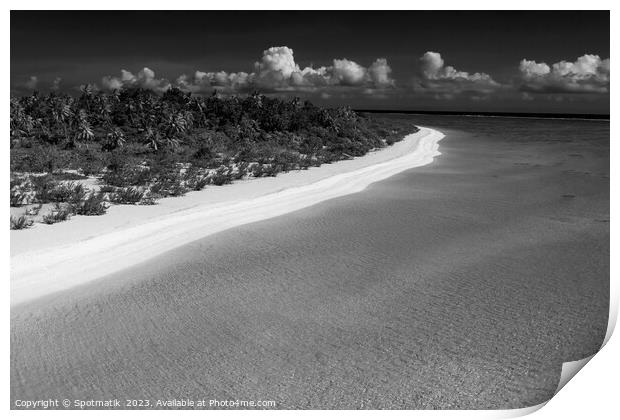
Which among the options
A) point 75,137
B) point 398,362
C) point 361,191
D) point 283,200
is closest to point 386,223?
point 283,200

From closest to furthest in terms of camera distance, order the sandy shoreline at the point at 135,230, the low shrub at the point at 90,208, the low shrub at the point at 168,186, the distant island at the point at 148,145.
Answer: the sandy shoreline at the point at 135,230 < the low shrub at the point at 90,208 < the distant island at the point at 148,145 < the low shrub at the point at 168,186

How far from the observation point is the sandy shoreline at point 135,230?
6.75 m

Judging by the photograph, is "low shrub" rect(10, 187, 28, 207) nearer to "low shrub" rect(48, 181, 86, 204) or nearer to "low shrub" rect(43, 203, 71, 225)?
"low shrub" rect(48, 181, 86, 204)

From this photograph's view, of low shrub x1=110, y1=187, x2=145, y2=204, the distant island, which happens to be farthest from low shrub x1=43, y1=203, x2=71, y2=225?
low shrub x1=110, y1=187, x2=145, y2=204

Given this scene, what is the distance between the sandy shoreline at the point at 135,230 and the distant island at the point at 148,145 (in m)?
0.65

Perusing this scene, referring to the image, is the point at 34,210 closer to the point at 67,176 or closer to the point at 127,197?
the point at 127,197

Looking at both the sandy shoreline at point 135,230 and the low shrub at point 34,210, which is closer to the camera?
the sandy shoreline at point 135,230

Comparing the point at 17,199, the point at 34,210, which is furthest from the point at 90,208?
the point at 17,199

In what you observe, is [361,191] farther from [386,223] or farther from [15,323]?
[15,323]

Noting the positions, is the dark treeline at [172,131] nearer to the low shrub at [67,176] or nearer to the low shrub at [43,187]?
the low shrub at [67,176]

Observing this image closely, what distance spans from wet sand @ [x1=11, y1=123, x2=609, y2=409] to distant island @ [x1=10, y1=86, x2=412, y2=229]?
3175mm

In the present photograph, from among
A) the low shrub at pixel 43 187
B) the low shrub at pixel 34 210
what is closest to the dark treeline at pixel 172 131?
the low shrub at pixel 43 187

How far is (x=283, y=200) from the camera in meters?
12.2

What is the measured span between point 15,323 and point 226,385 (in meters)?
2.75
